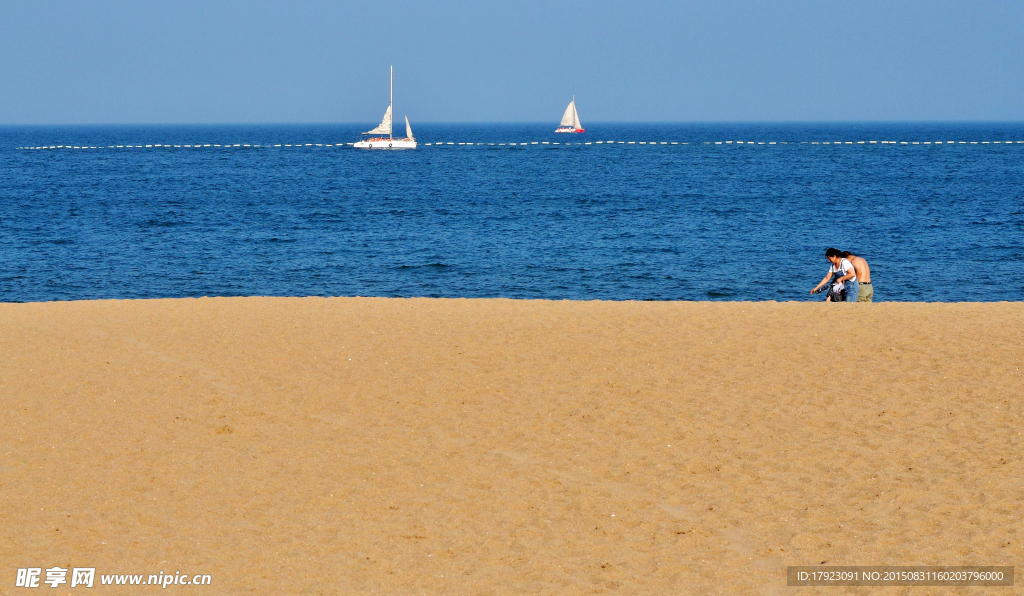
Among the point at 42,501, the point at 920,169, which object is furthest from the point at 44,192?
the point at 920,169

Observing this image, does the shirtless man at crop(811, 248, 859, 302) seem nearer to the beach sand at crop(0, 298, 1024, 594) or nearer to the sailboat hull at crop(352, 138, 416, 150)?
the beach sand at crop(0, 298, 1024, 594)

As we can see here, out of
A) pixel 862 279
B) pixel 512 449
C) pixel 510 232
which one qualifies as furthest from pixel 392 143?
pixel 512 449

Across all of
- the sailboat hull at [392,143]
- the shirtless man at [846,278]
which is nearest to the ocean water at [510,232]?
the shirtless man at [846,278]

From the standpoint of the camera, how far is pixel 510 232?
43.8m

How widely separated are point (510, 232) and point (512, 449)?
3370 cm

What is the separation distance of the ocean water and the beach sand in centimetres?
1378

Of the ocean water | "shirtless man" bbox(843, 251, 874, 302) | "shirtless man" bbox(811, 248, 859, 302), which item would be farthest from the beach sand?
the ocean water

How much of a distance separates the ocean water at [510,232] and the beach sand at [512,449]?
13784 mm

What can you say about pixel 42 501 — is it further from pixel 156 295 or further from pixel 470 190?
pixel 470 190

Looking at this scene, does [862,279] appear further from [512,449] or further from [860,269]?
[512,449]

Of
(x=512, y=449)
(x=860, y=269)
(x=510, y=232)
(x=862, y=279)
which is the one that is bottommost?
(x=512, y=449)

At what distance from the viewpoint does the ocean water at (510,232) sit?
101 feet

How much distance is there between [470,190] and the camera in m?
67.3

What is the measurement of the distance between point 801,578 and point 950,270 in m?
28.9
